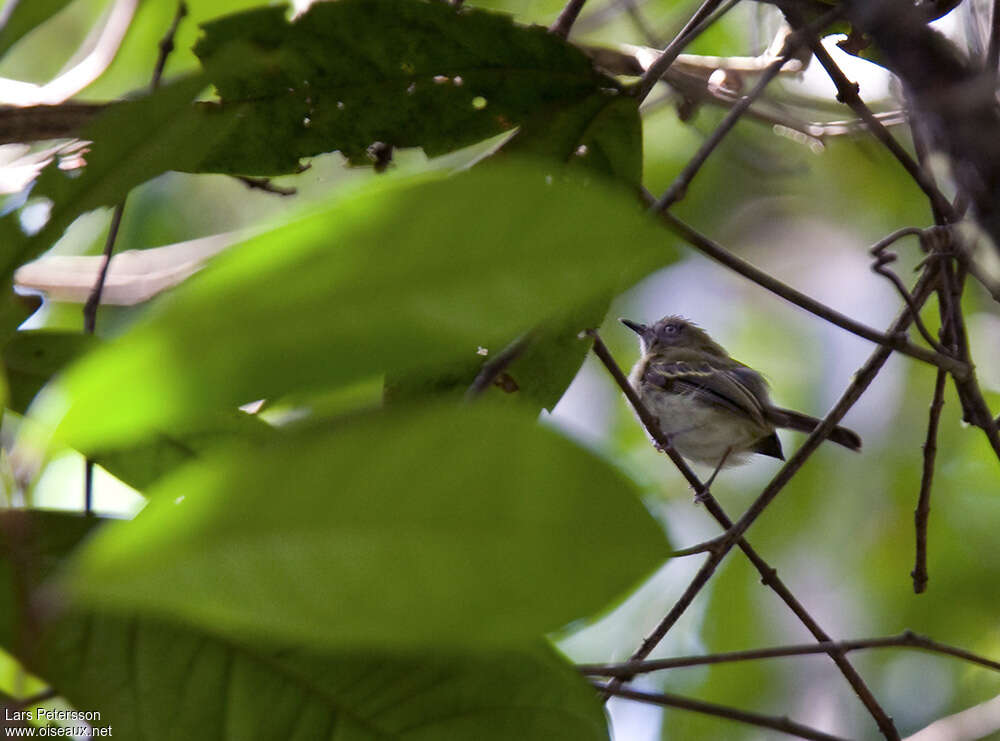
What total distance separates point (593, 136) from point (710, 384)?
3.26 meters

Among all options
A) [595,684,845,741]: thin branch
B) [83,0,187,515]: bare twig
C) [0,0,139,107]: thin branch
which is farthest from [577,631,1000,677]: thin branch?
[0,0,139,107]: thin branch

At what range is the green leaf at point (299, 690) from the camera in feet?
4.04

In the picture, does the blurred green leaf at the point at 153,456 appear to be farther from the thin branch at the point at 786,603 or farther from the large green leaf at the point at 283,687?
the thin branch at the point at 786,603

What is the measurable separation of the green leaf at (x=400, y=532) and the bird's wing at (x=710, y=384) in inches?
161

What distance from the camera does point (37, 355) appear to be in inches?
53.5

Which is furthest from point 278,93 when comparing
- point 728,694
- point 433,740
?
point 728,694

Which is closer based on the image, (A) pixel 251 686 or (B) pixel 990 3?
(A) pixel 251 686

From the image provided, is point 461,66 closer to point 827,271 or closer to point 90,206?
point 90,206

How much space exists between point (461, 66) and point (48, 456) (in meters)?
1.00

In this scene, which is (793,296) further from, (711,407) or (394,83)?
(711,407)

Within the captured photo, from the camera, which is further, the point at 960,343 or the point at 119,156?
the point at 960,343

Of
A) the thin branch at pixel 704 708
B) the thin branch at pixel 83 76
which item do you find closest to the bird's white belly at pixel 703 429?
the thin branch at pixel 83 76

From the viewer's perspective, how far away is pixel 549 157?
1824 millimetres

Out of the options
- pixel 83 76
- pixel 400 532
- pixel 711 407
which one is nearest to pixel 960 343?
pixel 400 532
